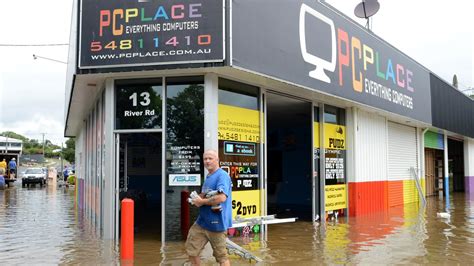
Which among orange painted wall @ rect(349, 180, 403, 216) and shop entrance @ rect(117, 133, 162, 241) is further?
shop entrance @ rect(117, 133, 162, 241)

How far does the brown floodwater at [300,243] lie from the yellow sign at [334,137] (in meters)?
2.14

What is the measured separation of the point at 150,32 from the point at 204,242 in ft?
15.0

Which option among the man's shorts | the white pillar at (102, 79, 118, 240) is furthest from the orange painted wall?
the man's shorts

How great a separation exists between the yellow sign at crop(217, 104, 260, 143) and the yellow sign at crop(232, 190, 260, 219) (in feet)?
3.82

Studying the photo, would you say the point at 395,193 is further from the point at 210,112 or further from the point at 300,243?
the point at 210,112

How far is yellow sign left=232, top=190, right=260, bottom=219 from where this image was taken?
32.6 ft

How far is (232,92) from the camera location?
1002 centimetres

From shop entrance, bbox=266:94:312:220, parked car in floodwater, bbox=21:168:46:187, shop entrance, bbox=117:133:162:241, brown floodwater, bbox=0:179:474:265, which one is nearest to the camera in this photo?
brown floodwater, bbox=0:179:474:265

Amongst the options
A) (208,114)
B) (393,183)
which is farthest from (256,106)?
(393,183)

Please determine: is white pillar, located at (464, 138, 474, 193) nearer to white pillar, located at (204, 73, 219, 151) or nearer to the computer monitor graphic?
the computer monitor graphic

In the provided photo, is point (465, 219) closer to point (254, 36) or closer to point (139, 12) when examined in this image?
point (254, 36)

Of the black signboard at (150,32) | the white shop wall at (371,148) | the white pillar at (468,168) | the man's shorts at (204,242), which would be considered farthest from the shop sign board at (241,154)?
the white pillar at (468,168)

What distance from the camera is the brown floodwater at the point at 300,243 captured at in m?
7.88

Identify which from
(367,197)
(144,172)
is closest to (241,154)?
(367,197)
